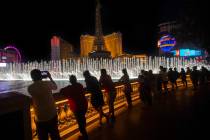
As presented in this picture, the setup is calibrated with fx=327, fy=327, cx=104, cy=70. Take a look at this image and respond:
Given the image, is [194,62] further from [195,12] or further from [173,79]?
[195,12]

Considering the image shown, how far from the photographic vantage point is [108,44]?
55.4m

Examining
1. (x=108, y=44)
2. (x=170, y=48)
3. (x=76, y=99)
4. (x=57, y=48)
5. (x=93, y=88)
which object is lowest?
(x=76, y=99)

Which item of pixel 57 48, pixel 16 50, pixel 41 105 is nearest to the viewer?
pixel 41 105

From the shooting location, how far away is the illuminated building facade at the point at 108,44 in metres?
53.4

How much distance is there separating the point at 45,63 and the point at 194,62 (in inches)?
720

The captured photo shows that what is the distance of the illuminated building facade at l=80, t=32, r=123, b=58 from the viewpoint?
5344 cm

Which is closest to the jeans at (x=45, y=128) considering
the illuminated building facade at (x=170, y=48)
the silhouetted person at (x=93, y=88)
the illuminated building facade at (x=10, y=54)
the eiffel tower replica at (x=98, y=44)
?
the silhouetted person at (x=93, y=88)

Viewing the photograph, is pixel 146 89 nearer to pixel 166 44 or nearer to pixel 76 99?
pixel 76 99

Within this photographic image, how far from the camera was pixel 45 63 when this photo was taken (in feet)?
124

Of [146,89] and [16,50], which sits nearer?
[146,89]

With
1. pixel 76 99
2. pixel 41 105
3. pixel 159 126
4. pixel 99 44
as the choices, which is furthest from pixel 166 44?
pixel 41 105

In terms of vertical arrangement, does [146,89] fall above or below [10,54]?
below

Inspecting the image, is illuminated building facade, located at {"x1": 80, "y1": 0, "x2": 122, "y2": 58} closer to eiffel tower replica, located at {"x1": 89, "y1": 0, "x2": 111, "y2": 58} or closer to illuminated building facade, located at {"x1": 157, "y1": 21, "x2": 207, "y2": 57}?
eiffel tower replica, located at {"x1": 89, "y1": 0, "x2": 111, "y2": 58}

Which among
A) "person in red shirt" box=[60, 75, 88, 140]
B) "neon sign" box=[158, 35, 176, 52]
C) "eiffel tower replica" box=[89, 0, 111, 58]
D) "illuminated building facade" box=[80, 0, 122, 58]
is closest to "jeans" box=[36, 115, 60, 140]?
"person in red shirt" box=[60, 75, 88, 140]
